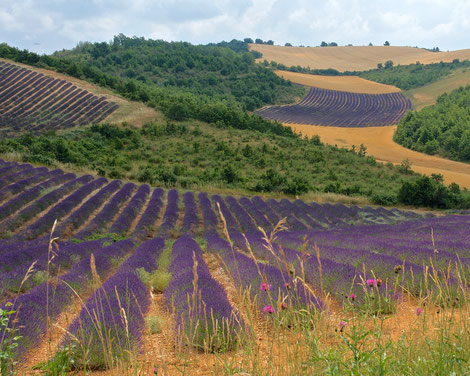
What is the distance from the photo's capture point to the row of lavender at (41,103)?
43969 mm

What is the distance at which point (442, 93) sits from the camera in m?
82.2

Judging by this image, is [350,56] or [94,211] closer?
[94,211]

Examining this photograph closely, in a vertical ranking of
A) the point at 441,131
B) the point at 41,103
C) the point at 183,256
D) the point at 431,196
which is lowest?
the point at 431,196

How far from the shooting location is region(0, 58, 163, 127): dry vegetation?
47875 millimetres

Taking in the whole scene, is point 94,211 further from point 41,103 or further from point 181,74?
point 181,74

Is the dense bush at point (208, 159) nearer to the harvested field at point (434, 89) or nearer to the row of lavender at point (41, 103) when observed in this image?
the row of lavender at point (41, 103)

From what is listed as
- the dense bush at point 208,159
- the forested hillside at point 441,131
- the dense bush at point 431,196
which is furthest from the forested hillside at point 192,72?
the dense bush at point 431,196

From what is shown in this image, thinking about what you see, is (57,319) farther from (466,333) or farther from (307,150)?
(307,150)

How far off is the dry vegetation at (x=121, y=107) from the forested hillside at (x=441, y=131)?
3768 cm

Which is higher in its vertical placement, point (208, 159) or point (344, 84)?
point (344, 84)

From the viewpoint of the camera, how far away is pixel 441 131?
183 feet

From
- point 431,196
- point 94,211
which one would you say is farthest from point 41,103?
point 431,196

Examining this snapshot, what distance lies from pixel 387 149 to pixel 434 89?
1734 inches

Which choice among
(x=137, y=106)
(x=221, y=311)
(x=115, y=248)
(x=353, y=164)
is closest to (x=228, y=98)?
(x=137, y=106)
